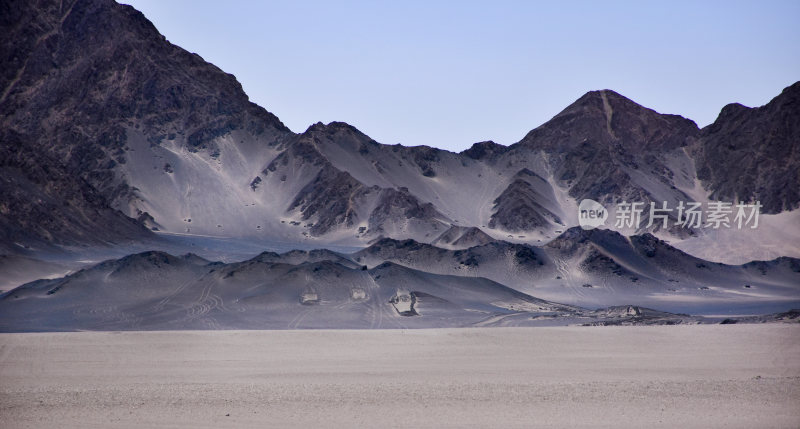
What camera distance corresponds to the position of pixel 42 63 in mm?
159875

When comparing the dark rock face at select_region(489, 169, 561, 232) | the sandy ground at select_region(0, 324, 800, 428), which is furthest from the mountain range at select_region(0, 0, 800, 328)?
the sandy ground at select_region(0, 324, 800, 428)

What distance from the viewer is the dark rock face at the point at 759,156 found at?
142 meters

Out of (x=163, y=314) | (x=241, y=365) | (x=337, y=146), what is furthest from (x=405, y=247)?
(x=337, y=146)

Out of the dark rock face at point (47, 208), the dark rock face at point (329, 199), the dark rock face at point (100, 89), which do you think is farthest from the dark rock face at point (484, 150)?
the dark rock face at point (47, 208)

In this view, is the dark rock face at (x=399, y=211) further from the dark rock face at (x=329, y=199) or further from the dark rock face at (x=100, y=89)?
the dark rock face at (x=100, y=89)

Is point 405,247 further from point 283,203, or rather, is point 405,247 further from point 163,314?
point 283,203

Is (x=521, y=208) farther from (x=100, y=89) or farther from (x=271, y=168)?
(x=100, y=89)

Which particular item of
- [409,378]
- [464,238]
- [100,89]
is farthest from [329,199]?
[409,378]

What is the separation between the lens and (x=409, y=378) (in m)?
21.7

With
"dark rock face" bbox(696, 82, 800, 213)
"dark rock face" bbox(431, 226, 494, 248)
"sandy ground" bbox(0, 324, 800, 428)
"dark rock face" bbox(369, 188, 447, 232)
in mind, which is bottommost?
"sandy ground" bbox(0, 324, 800, 428)

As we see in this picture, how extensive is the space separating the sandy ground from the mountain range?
5602cm

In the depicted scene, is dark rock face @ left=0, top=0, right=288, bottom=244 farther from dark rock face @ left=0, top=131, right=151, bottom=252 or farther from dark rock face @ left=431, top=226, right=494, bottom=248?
dark rock face @ left=431, top=226, right=494, bottom=248

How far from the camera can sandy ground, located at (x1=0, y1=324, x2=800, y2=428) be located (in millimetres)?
17141

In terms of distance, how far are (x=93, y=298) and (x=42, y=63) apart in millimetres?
122519
